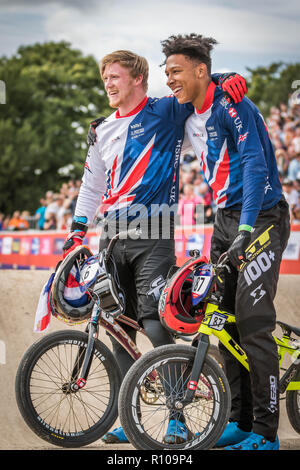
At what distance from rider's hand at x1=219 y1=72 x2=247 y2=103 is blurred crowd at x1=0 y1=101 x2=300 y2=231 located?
5.82 m

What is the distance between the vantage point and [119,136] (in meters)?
4.16

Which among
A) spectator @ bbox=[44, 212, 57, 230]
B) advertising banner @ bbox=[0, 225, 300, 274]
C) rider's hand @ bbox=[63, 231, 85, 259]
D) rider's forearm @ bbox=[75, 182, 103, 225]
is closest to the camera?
rider's hand @ bbox=[63, 231, 85, 259]

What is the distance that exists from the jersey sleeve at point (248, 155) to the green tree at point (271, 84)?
3086 centimetres

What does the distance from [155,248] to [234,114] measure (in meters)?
1.07

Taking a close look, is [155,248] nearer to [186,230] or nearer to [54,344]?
[54,344]

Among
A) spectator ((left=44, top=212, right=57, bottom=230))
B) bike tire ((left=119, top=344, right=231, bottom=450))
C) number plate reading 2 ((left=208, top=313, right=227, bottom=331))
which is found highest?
spectator ((left=44, top=212, right=57, bottom=230))

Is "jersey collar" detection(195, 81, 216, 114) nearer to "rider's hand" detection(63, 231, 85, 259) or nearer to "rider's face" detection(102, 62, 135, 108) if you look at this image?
"rider's face" detection(102, 62, 135, 108)

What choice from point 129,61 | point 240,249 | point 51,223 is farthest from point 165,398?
point 51,223

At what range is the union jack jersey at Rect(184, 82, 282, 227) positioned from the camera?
11.7ft

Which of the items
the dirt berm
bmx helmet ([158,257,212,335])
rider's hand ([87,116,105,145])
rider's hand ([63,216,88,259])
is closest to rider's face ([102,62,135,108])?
rider's hand ([87,116,105,145])

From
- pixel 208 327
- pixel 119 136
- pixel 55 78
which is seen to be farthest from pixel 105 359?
pixel 55 78

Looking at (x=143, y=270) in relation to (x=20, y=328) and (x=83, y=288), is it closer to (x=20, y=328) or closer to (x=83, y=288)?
(x=83, y=288)

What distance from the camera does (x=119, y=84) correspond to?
13.5ft

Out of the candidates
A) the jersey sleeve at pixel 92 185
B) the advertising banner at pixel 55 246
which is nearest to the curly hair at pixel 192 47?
the jersey sleeve at pixel 92 185
